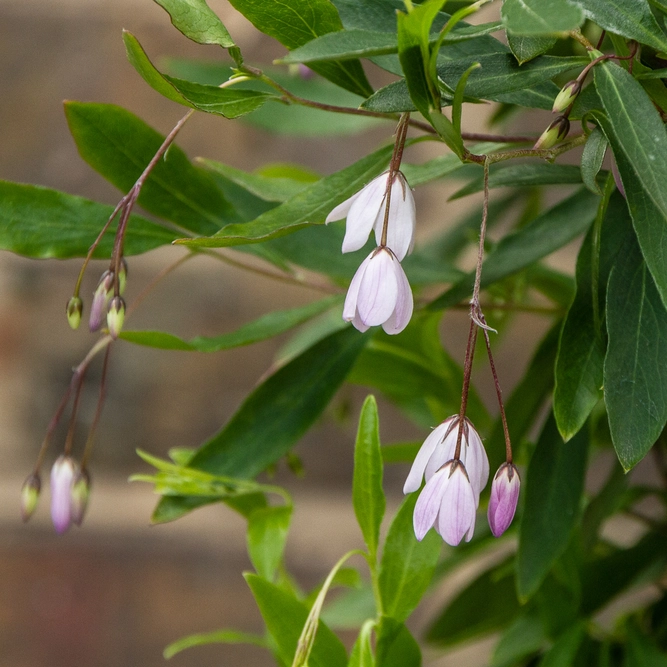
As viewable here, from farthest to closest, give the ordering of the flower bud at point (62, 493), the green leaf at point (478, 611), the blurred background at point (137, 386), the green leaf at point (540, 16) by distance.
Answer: the blurred background at point (137, 386) → the green leaf at point (478, 611) → the flower bud at point (62, 493) → the green leaf at point (540, 16)

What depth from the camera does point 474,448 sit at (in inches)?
11.7

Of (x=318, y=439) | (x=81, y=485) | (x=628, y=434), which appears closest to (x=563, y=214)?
(x=628, y=434)

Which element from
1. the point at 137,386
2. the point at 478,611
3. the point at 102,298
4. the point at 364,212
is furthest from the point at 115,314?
the point at 137,386

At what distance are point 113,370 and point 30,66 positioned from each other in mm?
375

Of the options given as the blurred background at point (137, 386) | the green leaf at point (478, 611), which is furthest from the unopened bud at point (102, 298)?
the blurred background at point (137, 386)

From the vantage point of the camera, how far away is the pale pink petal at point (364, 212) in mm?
293

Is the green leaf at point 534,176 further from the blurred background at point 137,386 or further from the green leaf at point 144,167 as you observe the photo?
the blurred background at point 137,386

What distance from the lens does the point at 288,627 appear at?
36cm

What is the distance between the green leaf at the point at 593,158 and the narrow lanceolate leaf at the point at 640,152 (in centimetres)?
1

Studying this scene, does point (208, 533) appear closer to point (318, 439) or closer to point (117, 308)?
point (318, 439)

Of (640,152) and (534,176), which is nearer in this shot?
(640,152)

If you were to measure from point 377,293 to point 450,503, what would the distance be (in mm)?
78

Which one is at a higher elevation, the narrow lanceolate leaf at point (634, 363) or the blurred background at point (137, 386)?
the narrow lanceolate leaf at point (634, 363)

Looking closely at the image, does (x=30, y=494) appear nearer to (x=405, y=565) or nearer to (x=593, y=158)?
(x=405, y=565)
